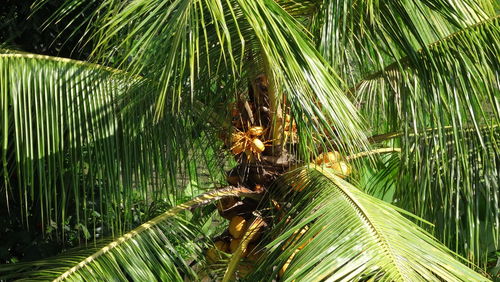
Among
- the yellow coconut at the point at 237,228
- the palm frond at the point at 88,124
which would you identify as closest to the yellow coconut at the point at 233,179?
the yellow coconut at the point at 237,228

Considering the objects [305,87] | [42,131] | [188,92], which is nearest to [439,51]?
[305,87]

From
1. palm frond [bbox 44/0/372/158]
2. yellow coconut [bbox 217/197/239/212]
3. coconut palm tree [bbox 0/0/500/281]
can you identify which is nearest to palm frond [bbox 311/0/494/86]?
coconut palm tree [bbox 0/0/500/281]

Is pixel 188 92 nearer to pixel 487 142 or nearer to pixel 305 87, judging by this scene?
pixel 305 87

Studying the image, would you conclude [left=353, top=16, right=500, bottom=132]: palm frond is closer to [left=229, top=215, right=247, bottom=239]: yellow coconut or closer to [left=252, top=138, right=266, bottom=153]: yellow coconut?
[left=252, top=138, right=266, bottom=153]: yellow coconut

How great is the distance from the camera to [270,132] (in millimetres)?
3037

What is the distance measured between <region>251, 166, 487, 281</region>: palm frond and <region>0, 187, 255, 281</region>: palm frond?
0.44 meters

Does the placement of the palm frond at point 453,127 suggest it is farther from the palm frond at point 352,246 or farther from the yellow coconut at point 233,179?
the yellow coconut at point 233,179

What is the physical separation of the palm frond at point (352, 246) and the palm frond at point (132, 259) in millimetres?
443

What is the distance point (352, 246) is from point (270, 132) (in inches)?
36.2

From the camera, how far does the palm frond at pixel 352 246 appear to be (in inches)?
82.7

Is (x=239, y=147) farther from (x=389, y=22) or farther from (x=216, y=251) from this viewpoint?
(x=389, y=22)

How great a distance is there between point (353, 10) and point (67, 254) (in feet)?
5.26

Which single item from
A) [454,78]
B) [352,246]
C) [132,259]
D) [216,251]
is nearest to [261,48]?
[352,246]

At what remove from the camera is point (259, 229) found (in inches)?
118
